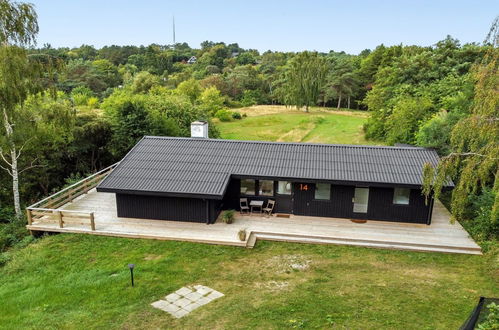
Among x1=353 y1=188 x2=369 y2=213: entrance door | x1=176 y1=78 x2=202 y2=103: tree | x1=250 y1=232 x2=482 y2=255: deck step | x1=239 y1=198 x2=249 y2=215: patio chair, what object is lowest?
x1=250 y1=232 x2=482 y2=255: deck step

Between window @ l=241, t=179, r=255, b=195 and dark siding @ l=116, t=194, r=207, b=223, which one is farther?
window @ l=241, t=179, r=255, b=195

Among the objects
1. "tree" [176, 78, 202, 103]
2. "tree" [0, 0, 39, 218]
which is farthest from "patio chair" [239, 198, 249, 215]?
"tree" [176, 78, 202, 103]

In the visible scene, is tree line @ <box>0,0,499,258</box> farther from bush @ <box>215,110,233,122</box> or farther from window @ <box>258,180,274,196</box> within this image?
bush @ <box>215,110,233,122</box>

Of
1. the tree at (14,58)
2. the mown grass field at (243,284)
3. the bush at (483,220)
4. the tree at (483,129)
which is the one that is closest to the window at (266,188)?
the mown grass field at (243,284)

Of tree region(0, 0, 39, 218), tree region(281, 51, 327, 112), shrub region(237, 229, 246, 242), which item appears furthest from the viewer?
tree region(281, 51, 327, 112)

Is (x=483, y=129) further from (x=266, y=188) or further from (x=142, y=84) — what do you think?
(x=142, y=84)
